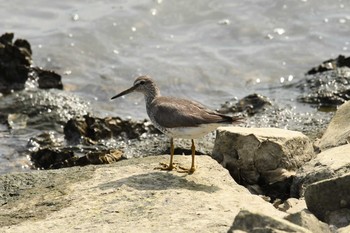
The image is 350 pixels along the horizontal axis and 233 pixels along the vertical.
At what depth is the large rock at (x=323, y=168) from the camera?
281 inches

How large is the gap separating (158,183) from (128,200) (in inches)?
21.4

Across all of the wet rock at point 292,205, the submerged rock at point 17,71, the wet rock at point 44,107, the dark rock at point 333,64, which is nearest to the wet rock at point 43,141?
the wet rock at point 44,107

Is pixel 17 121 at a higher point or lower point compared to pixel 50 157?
lower

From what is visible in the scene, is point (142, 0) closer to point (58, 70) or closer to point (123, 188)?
point (58, 70)

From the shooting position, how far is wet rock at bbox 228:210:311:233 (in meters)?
4.98

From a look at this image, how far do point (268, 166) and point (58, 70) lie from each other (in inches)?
269

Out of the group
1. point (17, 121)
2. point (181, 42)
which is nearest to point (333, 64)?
point (181, 42)

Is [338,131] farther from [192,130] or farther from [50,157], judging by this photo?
[50,157]

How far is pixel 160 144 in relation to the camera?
9820 mm

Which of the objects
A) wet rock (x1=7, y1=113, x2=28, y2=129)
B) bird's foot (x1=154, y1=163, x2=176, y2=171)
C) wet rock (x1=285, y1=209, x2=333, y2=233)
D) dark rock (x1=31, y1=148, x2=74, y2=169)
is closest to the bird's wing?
bird's foot (x1=154, y1=163, x2=176, y2=171)

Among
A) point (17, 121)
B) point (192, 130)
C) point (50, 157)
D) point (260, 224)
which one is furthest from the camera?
point (17, 121)

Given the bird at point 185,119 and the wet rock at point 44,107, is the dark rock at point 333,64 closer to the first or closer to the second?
the wet rock at point 44,107

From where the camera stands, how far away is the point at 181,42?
594 inches

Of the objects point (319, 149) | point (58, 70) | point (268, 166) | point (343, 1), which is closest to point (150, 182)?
point (268, 166)
